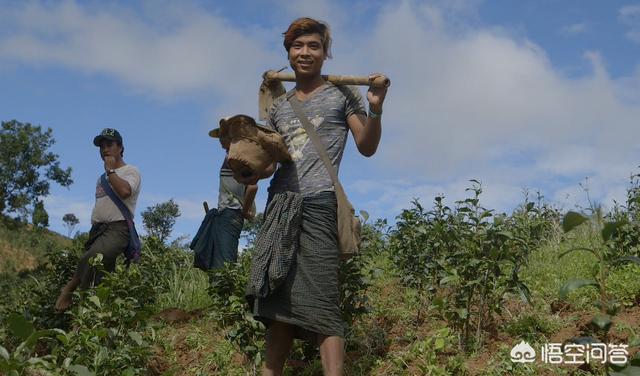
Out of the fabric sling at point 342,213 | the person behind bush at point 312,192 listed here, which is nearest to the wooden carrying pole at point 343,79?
the person behind bush at point 312,192

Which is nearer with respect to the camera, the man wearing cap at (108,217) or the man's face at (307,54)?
the man's face at (307,54)

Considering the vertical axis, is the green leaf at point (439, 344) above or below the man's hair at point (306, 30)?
below

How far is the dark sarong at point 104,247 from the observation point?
509 cm

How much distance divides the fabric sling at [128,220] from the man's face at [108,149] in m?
0.17

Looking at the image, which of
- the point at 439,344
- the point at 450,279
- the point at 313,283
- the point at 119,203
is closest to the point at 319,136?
the point at 313,283

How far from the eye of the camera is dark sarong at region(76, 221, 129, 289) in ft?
16.7

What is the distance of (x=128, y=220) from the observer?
526 cm

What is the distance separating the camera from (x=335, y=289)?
3.14 metres

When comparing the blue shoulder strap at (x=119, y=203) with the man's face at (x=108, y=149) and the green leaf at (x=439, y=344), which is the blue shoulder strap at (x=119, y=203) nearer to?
the man's face at (x=108, y=149)

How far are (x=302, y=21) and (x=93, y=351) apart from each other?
2123 millimetres

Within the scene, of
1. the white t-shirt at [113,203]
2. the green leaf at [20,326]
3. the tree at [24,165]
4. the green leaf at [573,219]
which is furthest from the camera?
the tree at [24,165]

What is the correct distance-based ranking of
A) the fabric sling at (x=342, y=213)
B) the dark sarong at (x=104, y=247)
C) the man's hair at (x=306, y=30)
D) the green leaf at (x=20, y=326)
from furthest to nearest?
the dark sarong at (x=104, y=247) < the man's hair at (x=306, y=30) < the fabric sling at (x=342, y=213) < the green leaf at (x=20, y=326)

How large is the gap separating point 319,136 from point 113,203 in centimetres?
259

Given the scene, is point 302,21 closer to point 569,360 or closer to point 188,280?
point 569,360
